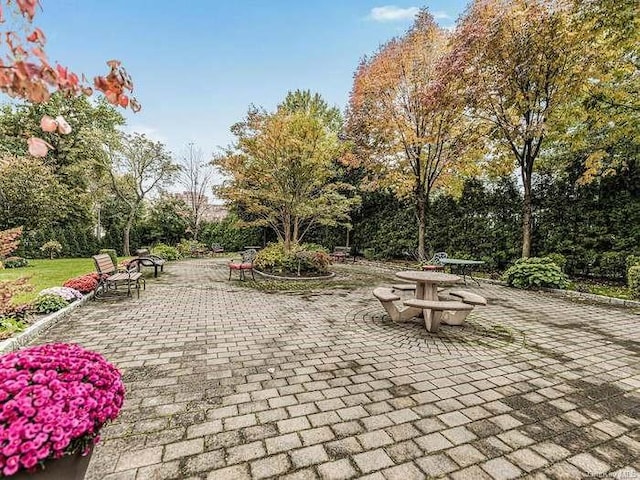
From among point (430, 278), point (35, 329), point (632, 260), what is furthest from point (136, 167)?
point (632, 260)

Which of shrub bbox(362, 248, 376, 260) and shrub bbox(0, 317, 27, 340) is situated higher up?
shrub bbox(362, 248, 376, 260)

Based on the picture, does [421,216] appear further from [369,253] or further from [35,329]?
[35,329]

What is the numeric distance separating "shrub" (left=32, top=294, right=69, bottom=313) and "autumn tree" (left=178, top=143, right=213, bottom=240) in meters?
15.8

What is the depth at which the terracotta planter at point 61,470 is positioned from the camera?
1.33 metres

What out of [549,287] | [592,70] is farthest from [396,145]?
[549,287]

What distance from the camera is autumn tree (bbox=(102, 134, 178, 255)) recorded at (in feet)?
54.3

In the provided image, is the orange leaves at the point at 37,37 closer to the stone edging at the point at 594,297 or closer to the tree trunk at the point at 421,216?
the stone edging at the point at 594,297

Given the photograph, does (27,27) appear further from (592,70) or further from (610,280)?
(610,280)

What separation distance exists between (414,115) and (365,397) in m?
→ 11.0

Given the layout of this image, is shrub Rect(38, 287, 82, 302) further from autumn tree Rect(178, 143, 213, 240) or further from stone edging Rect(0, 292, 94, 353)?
autumn tree Rect(178, 143, 213, 240)

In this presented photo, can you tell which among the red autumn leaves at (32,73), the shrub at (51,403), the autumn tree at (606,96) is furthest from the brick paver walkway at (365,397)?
the autumn tree at (606,96)

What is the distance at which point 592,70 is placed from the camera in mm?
7500

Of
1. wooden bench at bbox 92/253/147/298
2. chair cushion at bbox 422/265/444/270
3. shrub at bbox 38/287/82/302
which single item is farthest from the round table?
shrub at bbox 38/287/82/302

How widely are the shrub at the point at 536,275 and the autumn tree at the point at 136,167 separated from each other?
1738 centimetres
